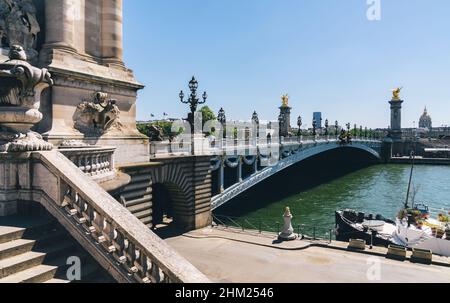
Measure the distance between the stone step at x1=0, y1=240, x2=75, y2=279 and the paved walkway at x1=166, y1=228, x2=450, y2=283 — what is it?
8.80 metres

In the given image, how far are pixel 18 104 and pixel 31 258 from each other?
3.75 metres

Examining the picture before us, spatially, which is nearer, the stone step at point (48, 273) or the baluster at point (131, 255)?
the stone step at point (48, 273)

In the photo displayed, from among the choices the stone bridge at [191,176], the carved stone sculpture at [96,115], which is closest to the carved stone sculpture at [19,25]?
the carved stone sculpture at [96,115]

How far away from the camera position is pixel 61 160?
7.63 m

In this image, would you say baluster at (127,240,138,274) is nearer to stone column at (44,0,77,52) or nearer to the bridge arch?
stone column at (44,0,77,52)

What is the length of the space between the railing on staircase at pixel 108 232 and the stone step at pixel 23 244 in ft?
1.32

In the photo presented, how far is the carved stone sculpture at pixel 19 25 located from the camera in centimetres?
1437

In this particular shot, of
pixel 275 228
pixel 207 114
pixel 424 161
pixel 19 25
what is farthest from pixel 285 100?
pixel 19 25

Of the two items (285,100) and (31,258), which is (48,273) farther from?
(285,100)

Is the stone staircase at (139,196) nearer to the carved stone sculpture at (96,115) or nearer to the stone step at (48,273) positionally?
the carved stone sculpture at (96,115)

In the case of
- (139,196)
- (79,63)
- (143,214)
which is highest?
(79,63)

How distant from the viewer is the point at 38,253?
6.32 metres
